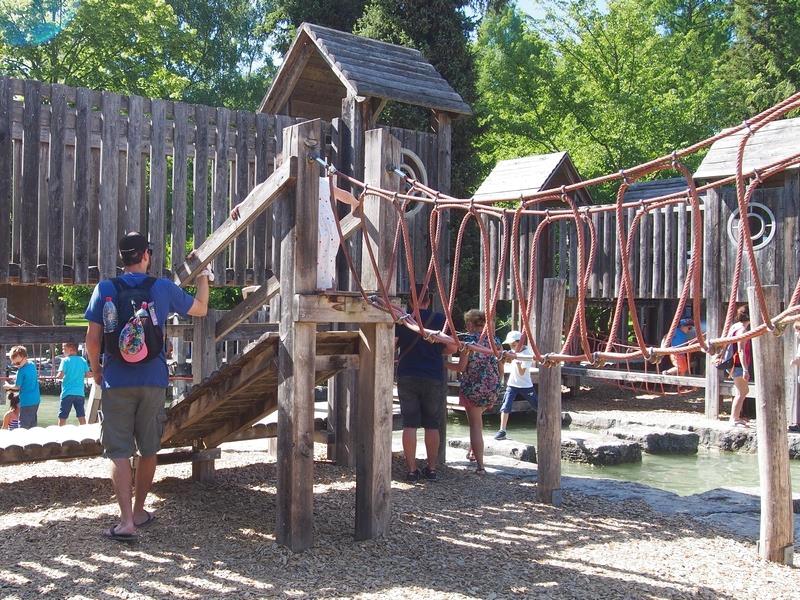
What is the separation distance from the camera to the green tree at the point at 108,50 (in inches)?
1139

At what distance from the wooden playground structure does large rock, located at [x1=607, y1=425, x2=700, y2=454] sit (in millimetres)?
4495

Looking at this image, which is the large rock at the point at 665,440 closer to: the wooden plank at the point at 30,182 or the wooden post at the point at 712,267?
the wooden post at the point at 712,267

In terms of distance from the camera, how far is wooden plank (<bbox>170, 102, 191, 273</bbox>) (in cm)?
785

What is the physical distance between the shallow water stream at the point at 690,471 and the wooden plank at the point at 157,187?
16.3 feet

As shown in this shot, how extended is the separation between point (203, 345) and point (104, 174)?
6.57 ft

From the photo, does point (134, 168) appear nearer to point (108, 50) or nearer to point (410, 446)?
point (410, 446)

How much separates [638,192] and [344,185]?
13.2 meters

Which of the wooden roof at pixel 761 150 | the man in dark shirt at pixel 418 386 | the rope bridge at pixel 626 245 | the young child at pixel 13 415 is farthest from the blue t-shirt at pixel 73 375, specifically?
the wooden roof at pixel 761 150

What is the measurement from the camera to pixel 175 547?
564 cm

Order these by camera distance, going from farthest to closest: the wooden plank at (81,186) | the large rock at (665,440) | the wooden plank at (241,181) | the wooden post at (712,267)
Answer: the wooden post at (712,267), the large rock at (665,440), the wooden plank at (241,181), the wooden plank at (81,186)

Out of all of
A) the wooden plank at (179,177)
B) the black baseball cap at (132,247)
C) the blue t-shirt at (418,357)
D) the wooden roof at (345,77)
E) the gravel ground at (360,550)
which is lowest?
the gravel ground at (360,550)

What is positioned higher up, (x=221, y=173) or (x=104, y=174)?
(x=221, y=173)

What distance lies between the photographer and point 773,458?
6066 millimetres

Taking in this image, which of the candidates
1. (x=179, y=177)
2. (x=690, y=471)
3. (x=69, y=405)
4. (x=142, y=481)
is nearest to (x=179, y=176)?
(x=179, y=177)
